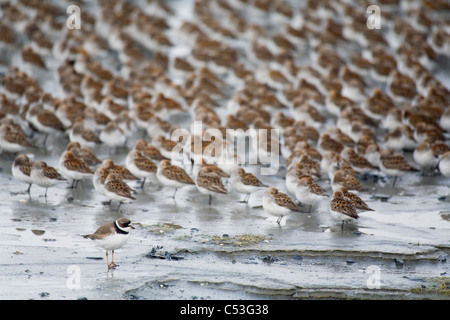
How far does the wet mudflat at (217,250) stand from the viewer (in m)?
9.03

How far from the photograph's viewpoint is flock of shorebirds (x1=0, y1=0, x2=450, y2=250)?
1351 centimetres

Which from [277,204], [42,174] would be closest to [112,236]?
[277,204]

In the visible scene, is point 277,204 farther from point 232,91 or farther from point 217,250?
point 232,91

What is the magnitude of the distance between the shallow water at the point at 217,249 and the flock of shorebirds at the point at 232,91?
0.45 meters

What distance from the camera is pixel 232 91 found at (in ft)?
74.5

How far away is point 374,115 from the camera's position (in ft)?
64.0

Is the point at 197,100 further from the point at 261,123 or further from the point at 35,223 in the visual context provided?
the point at 35,223

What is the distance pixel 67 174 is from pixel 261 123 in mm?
6181

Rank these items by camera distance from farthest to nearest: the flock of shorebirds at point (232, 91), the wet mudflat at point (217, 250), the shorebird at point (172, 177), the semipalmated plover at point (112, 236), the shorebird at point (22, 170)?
the flock of shorebirds at point (232, 91)
the shorebird at point (172, 177)
the shorebird at point (22, 170)
the semipalmated plover at point (112, 236)
the wet mudflat at point (217, 250)

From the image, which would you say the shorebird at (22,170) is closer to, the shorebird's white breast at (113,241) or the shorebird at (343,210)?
the shorebird's white breast at (113,241)

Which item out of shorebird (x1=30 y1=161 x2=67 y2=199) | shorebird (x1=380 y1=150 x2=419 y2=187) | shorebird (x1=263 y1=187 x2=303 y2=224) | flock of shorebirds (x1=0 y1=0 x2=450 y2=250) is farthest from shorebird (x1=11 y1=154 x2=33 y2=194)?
shorebird (x1=380 y1=150 x2=419 y2=187)

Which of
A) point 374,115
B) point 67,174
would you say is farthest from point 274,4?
point 67,174

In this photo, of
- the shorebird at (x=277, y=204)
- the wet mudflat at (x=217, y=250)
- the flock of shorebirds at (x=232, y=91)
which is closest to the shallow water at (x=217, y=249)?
the wet mudflat at (x=217, y=250)

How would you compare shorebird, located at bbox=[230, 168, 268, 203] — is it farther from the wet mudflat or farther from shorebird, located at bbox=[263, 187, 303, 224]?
shorebird, located at bbox=[263, 187, 303, 224]
